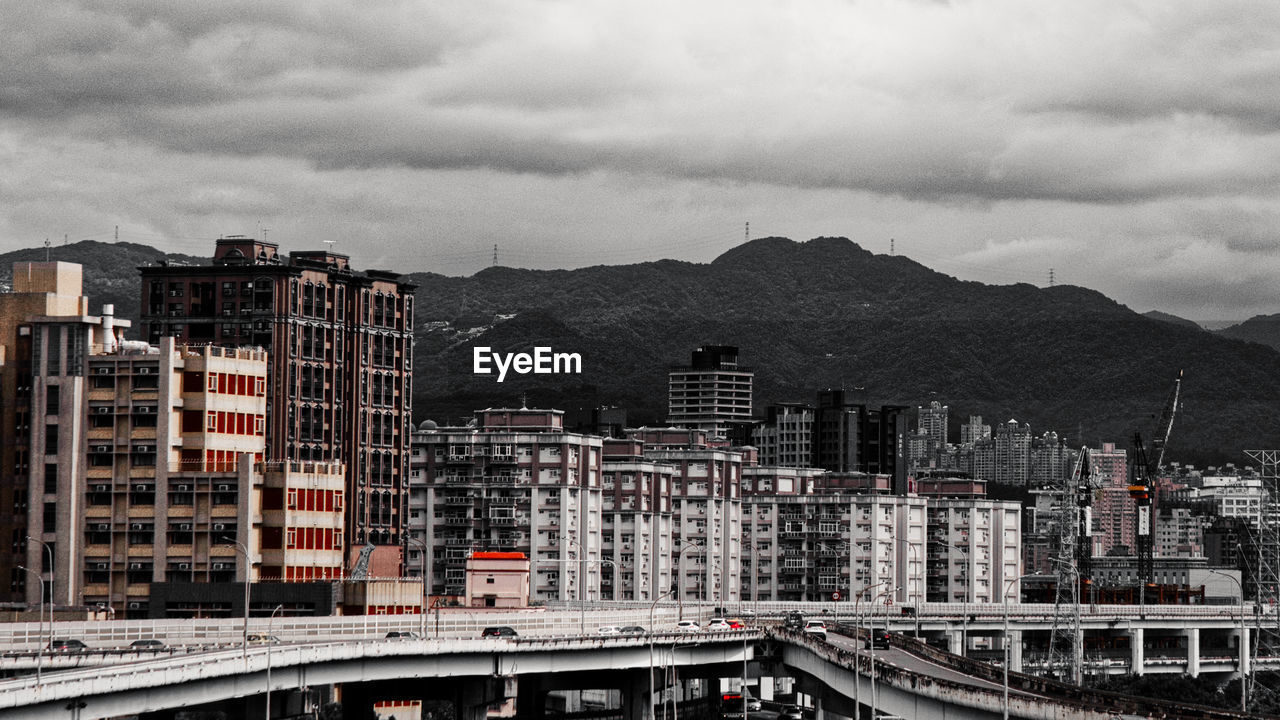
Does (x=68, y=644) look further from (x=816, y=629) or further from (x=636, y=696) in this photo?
(x=816, y=629)

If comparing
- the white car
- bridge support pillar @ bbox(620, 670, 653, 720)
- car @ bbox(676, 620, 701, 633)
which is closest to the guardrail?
bridge support pillar @ bbox(620, 670, 653, 720)

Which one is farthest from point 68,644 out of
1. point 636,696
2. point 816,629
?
point 816,629

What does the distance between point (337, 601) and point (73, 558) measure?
2474cm

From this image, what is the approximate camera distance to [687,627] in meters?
176

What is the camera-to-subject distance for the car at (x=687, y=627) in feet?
553

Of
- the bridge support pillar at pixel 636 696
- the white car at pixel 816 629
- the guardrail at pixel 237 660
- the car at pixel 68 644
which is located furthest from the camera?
the white car at pixel 816 629

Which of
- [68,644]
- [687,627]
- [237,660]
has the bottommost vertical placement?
[687,627]

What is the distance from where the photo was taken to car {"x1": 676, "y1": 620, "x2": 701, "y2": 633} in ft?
553

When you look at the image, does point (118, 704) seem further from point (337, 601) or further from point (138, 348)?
point (138, 348)

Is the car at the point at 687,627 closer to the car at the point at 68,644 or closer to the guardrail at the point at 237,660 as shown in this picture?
the guardrail at the point at 237,660

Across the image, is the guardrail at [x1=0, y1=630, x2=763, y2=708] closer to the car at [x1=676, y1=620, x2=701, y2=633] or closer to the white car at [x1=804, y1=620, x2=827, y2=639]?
the car at [x1=676, y1=620, x2=701, y2=633]

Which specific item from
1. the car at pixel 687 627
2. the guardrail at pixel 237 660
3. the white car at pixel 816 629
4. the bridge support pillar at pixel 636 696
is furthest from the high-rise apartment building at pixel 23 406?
the white car at pixel 816 629

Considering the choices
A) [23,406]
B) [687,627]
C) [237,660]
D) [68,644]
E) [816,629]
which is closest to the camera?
[237,660]

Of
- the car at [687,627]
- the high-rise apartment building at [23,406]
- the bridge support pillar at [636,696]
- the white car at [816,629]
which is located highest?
the high-rise apartment building at [23,406]
